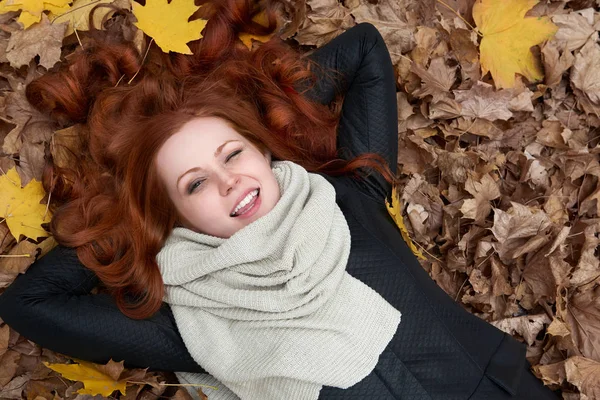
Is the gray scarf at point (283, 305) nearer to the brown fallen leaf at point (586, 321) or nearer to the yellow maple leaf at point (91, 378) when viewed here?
the yellow maple leaf at point (91, 378)

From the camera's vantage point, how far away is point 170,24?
2.28 metres

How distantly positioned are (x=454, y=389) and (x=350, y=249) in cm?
63

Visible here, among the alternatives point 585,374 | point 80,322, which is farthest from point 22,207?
point 585,374

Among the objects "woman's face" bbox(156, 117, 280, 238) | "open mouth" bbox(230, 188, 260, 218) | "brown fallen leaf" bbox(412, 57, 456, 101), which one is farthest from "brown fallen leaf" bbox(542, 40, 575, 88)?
"open mouth" bbox(230, 188, 260, 218)

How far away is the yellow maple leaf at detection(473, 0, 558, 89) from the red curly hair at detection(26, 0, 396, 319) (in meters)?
0.78

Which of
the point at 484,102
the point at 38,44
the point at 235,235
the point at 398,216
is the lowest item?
the point at 398,216

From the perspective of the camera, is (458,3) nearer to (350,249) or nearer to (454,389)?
(350,249)

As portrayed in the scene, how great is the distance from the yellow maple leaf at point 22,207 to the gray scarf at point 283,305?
25.4 inches

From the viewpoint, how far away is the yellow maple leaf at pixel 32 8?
2336mm

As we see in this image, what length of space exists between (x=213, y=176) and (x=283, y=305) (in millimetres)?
524

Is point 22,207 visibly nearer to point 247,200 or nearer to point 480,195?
point 247,200

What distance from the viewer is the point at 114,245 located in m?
2.23

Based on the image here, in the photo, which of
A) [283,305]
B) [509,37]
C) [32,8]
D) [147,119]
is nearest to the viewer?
[283,305]

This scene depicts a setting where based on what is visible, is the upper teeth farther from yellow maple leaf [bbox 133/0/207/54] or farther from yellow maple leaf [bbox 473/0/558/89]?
yellow maple leaf [bbox 473/0/558/89]
